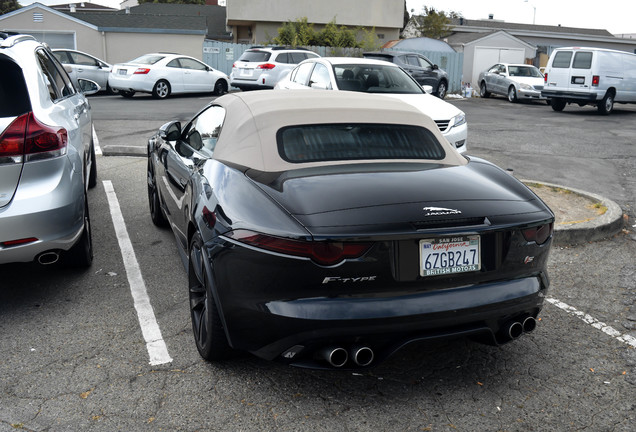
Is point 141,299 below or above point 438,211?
below

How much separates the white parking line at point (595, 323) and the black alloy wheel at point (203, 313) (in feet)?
8.19

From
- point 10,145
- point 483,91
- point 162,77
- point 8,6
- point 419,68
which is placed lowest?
point 483,91

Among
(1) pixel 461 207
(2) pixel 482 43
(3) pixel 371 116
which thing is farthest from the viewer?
(2) pixel 482 43

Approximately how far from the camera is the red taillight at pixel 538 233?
Answer: 3428 millimetres

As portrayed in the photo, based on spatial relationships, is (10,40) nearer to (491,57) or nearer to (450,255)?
(450,255)

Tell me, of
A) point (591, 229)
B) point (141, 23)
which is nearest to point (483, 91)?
point (141, 23)

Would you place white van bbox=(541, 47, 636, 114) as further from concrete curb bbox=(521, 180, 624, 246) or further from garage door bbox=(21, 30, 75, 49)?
garage door bbox=(21, 30, 75, 49)

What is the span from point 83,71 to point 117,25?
28.4 feet

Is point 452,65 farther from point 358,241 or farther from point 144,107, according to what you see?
point 358,241

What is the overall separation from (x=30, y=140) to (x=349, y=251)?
248 centimetres

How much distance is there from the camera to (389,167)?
3850mm

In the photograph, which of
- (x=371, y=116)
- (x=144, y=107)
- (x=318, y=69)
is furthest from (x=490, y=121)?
(x=371, y=116)

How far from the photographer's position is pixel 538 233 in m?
3.49

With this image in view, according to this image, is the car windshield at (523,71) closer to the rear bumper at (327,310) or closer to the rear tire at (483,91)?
the rear tire at (483,91)
